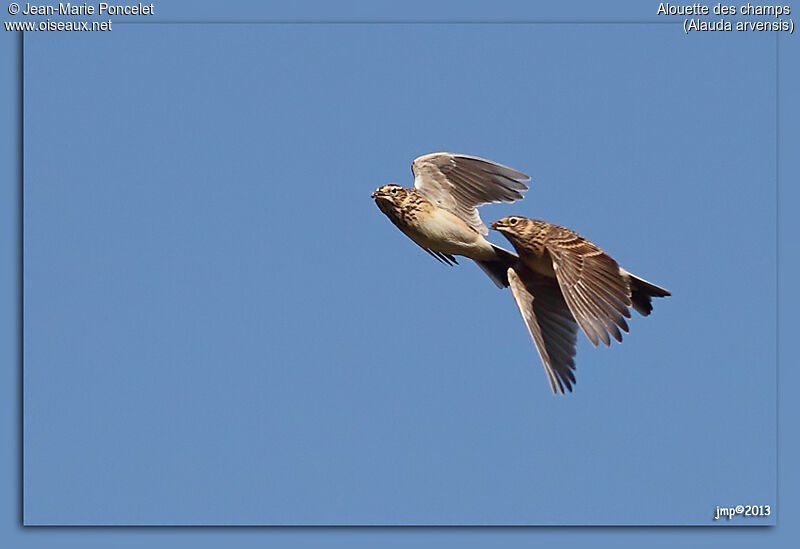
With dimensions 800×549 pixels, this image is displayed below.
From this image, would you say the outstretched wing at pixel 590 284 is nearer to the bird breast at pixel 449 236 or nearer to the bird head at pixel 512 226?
the bird head at pixel 512 226

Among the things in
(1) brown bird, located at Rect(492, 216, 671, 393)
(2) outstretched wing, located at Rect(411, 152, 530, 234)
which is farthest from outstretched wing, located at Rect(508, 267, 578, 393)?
(2) outstretched wing, located at Rect(411, 152, 530, 234)

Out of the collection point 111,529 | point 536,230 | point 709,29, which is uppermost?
point 709,29

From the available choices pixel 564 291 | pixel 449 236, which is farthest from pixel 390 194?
pixel 564 291

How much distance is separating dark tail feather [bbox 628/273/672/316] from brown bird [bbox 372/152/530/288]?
1.09 metres

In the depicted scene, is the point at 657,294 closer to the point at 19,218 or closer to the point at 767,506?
the point at 767,506

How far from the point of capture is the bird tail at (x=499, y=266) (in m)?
14.5

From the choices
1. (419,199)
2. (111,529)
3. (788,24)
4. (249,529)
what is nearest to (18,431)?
(111,529)

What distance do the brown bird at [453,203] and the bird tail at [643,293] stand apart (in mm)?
1081

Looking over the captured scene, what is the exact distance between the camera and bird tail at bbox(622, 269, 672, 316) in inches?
554

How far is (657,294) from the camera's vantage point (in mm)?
14141

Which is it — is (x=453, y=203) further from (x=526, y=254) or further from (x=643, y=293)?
(x=643, y=293)

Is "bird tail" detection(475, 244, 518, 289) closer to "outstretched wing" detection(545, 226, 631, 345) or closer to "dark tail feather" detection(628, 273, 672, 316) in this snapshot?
"outstretched wing" detection(545, 226, 631, 345)

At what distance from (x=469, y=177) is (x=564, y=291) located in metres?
2.13

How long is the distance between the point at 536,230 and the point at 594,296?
1034mm
